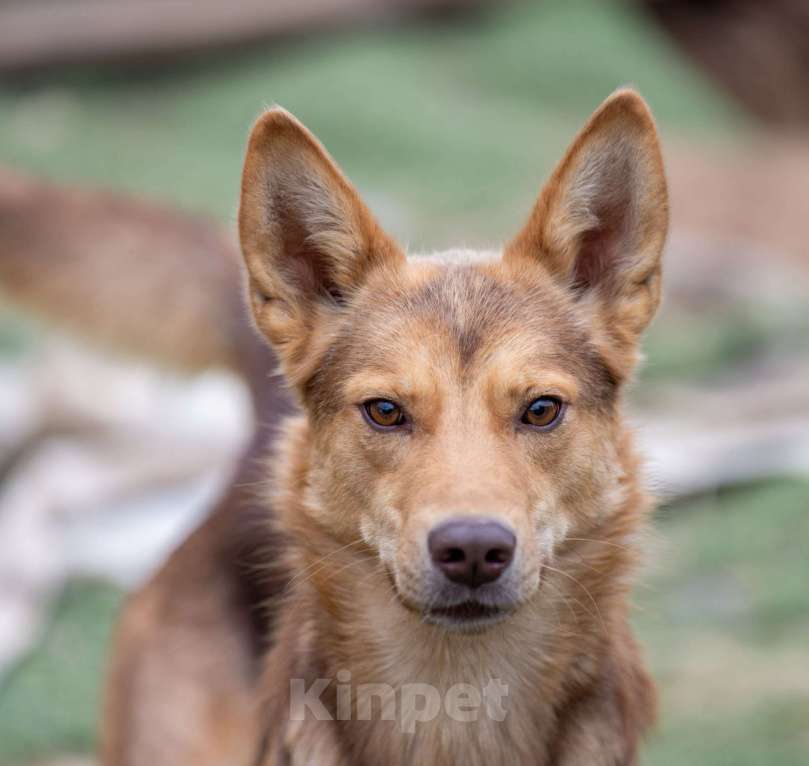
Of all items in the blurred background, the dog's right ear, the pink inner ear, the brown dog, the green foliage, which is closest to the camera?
the brown dog

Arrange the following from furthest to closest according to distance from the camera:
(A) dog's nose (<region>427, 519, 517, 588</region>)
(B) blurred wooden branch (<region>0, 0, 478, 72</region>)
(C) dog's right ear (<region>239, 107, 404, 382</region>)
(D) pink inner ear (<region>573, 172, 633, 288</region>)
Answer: (B) blurred wooden branch (<region>0, 0, 478, 72</region>) → (D) pink inner ear (<region>573, 172, 633, 288</region>) → (C) dog's right ear (<region>239, 107, 404, 382</region>) → (A) dog's nose (<region>427, 519, 517, 588</region>)

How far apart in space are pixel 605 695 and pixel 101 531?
3.32 metres

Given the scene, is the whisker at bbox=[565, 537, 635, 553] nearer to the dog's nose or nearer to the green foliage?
the dog's nose

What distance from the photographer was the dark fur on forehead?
3123 mm

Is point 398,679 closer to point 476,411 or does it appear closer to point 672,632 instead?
point 476,411

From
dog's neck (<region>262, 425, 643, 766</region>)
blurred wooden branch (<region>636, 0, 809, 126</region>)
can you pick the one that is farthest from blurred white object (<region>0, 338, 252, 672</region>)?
blurred wooden branch (<region>636, 0, 809, 126</region>)

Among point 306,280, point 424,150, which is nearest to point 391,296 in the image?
point 306,280

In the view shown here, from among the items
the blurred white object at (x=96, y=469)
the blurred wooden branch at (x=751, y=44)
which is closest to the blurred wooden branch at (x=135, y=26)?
the blurred wooden branch at (x=751, y=44)

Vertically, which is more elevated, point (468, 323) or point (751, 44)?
point (751, 44)

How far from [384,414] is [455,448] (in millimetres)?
242

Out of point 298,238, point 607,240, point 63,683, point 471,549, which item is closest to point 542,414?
point 471,549

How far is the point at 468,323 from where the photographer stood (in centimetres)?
311

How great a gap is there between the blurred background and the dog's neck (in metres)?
0.30

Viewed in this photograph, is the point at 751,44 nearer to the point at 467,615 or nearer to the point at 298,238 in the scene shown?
the point at 298,238
